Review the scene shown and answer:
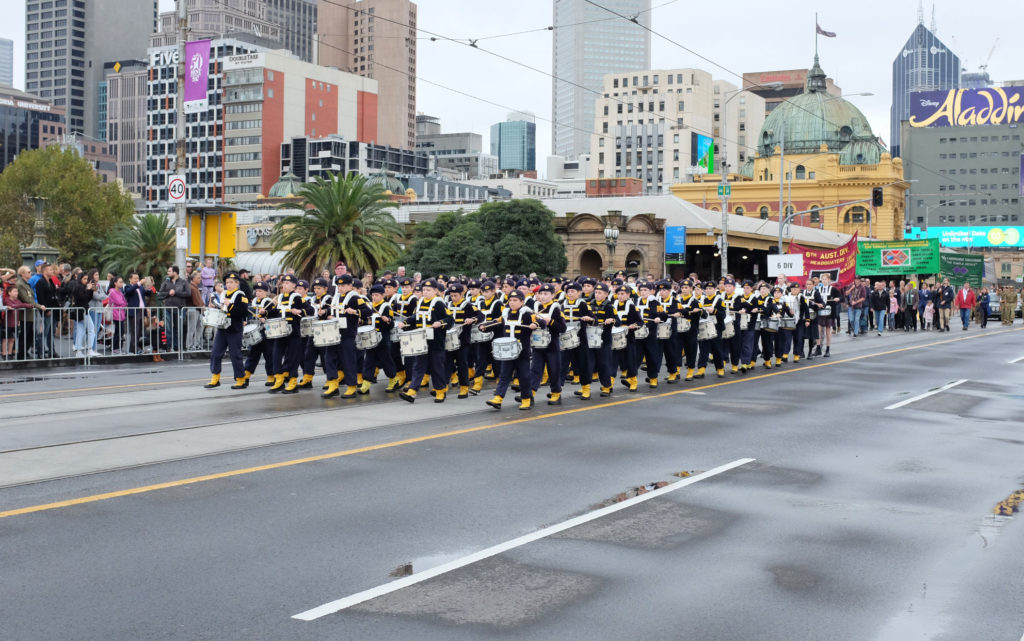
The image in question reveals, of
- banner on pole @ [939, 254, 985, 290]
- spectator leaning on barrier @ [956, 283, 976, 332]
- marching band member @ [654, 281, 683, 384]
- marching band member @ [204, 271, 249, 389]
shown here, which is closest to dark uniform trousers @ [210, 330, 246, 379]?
marching band member @ [204, 271, 249, 389]

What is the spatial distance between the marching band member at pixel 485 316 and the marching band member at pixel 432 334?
2.25 feet

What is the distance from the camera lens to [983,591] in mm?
6148

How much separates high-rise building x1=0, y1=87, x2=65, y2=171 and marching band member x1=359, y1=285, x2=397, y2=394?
175 meters

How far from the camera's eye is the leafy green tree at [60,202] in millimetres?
73438

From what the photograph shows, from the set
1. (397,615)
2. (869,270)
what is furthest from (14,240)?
(397,615)

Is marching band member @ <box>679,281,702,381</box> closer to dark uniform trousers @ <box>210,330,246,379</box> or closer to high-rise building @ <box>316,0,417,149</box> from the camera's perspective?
dark uniform trousers @ <box>210,330,246,379</box>

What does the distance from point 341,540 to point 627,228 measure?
2564 inches

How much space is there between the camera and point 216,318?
15664 mm

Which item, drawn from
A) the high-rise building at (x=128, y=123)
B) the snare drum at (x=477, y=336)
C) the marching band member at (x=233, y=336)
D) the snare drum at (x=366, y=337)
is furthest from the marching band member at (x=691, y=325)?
the high-rise building at (x=128, y=123)

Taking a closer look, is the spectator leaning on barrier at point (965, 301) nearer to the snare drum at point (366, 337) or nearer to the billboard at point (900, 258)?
the billboard at point (900, 258)

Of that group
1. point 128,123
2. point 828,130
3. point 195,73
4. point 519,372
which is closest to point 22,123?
point 128,123

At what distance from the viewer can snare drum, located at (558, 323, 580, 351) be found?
1541 centimetres

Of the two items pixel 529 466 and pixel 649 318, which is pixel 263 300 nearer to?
pixel 649 318

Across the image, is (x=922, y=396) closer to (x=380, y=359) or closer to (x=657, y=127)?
(x=380, y=359)
